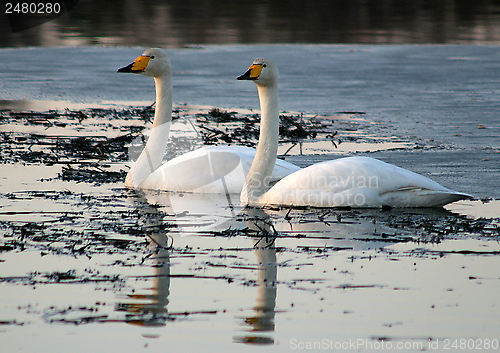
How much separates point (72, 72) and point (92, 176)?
1084 centimetres

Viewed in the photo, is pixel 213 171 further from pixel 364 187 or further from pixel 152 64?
pixel 364 187

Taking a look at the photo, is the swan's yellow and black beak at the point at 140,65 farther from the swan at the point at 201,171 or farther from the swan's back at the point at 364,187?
the swan's back at the point at 364,187

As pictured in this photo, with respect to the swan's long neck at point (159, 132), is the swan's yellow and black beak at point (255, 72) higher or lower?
higher

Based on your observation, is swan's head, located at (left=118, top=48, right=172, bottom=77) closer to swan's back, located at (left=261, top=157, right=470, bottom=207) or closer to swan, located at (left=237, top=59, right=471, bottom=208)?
swan, located at (left=237, top=59, right=471, bottom=208)

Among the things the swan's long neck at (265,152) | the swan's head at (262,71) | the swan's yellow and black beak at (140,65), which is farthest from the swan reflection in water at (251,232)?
the swan's yellow and black beak at (140,65)

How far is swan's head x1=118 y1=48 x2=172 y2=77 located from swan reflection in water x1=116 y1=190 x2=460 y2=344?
58.6 inches

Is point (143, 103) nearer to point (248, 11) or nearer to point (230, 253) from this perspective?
point (230, 253)

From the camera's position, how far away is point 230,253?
6094mm

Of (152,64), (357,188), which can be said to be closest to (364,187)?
(357,188)

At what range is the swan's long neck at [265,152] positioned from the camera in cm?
832

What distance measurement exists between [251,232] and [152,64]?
11.1ft

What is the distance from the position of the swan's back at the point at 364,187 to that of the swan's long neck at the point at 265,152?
2.15 feet

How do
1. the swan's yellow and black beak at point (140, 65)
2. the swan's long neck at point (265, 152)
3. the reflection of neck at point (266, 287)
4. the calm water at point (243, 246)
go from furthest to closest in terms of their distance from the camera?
1. the swan's yellow and black beak at point (140, 65)
2. the swan's long neck at point (265, 152)
3. the reflection of neck at point (266, 287)
4. the calm water at point (243, 246)

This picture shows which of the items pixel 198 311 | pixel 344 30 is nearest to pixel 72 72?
pixel 344 30
